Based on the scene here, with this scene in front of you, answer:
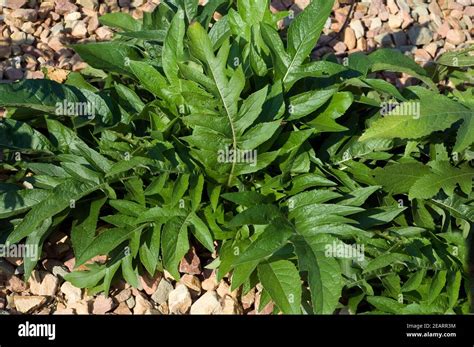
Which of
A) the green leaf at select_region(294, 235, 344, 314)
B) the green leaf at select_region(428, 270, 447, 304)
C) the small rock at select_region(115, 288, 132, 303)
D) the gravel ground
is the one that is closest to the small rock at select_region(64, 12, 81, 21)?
the gravel ground

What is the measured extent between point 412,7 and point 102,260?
108 inches

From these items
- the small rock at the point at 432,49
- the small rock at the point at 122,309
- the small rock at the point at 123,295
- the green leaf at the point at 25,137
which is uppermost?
the small rock at the point at 432,49

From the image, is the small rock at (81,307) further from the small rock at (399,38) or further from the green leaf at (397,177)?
the small rock at (399,38)

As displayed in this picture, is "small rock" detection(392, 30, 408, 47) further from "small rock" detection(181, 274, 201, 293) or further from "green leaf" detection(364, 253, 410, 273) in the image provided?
"small rock" detection(181, 274, 201, 293)

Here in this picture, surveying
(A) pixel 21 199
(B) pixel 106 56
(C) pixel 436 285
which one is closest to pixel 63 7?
(B) pixel 106 56

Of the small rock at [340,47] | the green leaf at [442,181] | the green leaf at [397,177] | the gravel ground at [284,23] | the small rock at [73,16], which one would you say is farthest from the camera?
the small rock at [340,47]

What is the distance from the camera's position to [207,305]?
319cm

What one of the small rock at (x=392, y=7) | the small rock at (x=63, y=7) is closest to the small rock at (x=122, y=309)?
the small rock at (x=63, y=7)

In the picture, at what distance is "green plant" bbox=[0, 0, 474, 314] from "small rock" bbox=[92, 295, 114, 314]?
0.04 metres

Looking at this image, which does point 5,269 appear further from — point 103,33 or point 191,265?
point 103,33

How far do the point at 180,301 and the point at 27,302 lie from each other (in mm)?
674

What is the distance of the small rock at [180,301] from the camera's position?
3.21m

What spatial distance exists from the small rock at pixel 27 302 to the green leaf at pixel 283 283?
3.29 feet

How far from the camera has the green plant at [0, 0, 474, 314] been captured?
300 centimetres
